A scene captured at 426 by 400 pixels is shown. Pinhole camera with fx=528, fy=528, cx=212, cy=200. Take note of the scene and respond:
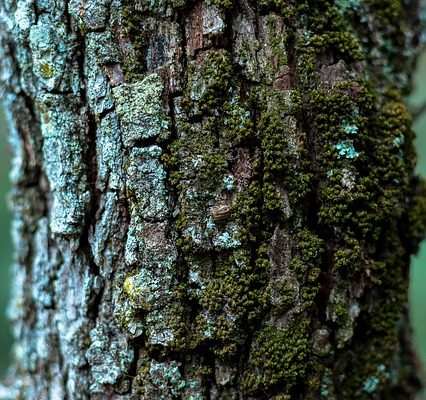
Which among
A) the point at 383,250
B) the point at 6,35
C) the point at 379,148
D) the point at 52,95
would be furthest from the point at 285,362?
the point at 6,35

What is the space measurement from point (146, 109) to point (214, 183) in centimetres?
23

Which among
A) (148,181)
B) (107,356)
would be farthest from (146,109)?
(107,356)

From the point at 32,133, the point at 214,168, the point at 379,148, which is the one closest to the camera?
the point at 214,168

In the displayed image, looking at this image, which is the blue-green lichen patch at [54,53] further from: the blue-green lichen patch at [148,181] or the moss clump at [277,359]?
the moss clump at [277,359]

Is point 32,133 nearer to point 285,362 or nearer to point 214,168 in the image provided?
point 214,168

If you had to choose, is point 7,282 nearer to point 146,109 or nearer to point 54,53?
point 54,53

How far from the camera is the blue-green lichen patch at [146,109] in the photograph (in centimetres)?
121

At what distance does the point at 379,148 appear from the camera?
133 centimetres

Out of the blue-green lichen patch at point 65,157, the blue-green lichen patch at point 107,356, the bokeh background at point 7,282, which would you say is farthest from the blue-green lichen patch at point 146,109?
the bokeh background at point 7,282

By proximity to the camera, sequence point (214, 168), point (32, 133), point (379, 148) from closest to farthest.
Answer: point (214, 168) → point (379, 148) → point (32, 133)

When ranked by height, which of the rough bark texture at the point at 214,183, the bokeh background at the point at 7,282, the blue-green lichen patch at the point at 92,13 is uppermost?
the blue-green lichen patch at the point at 92,13

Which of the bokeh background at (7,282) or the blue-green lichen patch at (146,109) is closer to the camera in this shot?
the blue-green lichen patch at (146,109)

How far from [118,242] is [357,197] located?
1.93 feet

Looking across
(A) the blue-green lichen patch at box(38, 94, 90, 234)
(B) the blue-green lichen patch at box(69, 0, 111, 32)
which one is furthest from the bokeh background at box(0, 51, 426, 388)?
(B) the blue-green lichen patch at box(69, 0, 111, 32)
